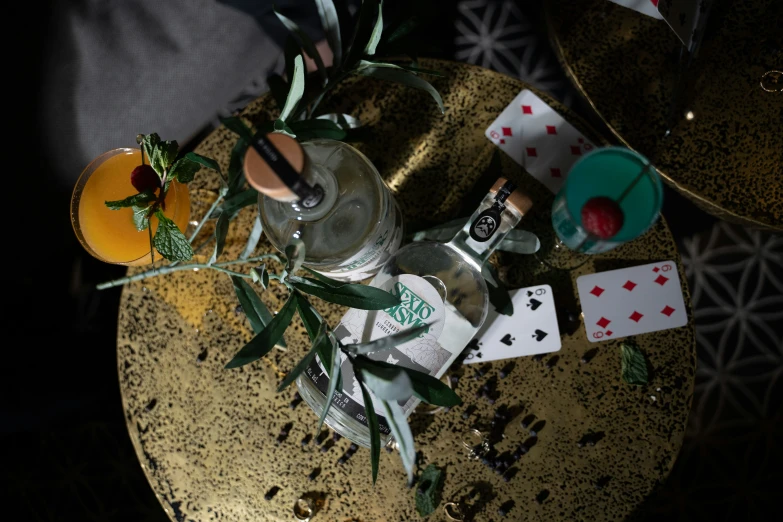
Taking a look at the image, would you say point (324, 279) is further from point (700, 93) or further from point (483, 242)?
point (700, 93)

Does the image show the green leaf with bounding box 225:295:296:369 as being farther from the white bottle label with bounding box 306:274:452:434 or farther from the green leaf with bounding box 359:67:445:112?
the green leaf with bounding box 359:67:445:112

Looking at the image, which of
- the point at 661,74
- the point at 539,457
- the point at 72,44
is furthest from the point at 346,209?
the point at 72,44

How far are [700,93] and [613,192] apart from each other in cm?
36

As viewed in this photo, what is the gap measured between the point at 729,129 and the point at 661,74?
168mm

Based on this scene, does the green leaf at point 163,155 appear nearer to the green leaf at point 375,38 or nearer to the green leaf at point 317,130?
the green leaf at point 317,130

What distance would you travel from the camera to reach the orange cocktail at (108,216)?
97 cm

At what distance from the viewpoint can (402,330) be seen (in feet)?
2.90

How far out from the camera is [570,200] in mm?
890

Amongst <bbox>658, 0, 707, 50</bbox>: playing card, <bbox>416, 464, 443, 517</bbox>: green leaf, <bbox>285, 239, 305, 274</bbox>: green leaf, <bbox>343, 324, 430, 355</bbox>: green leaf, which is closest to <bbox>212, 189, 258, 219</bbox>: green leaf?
<bbox>285, 239, 305, 274</bbox>: green leaf

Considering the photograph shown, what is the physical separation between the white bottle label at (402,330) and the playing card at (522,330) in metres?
0.17

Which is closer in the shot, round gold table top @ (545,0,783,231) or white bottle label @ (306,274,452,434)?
white bottle label @ (306,274,452,434)

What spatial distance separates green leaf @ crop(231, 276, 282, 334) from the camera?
0.94m

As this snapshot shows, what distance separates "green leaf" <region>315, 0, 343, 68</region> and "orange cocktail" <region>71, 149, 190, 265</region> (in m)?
0.36

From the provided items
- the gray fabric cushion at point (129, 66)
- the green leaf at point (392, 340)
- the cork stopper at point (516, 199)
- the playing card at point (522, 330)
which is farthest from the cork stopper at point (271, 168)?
the gray fabric cushion at point (129, 66)
